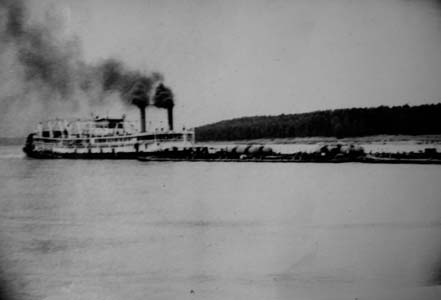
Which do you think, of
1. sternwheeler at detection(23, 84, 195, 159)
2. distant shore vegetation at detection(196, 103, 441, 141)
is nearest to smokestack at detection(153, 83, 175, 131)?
sternwheeler at detection(23, 84, 195, 159)

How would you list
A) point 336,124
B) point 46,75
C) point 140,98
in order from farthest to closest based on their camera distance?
point 336,124
point 140,98
point 46,75

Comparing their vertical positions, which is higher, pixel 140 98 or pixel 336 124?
pixel 140 98

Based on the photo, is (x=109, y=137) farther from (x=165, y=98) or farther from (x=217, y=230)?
(x=217, y=230)

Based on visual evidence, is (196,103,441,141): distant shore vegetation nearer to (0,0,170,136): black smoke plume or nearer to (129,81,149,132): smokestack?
(129,81,149,132): smokestack

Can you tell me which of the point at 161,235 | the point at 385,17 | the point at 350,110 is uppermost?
the point at 385,17

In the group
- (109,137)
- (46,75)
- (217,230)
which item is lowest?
(217,230)

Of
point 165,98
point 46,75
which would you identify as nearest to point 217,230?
point 165,98

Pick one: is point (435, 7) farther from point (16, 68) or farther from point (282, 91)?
point (16, 68)

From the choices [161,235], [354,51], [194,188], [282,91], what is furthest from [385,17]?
[161,235]
